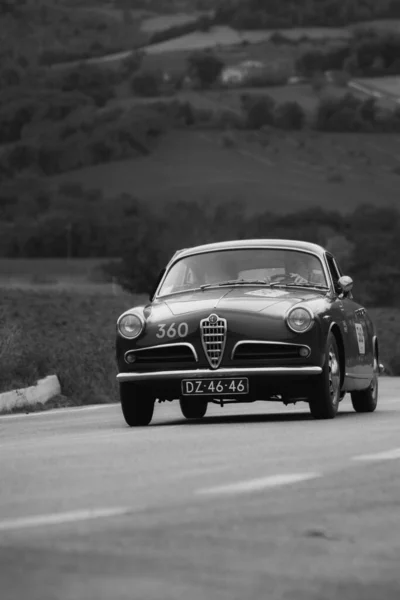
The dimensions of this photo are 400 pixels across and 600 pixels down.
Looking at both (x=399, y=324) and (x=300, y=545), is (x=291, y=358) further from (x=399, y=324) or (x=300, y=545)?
(x=399, y=324)

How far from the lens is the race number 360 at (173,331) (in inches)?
659

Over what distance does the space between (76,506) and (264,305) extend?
7765 mm

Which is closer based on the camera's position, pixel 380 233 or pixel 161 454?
pixel 161 454

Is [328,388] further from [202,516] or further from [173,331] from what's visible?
[202,516]

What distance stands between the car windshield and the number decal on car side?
1232 millimetres

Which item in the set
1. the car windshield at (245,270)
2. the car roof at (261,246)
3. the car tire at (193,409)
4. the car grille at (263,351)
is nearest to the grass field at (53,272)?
the car tire at (193,409)

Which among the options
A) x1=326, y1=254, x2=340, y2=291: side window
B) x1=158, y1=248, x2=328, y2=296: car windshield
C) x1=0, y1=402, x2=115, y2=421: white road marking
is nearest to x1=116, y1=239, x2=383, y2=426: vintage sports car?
x1=158, y1=248, x2=328, y2=296: car windshield

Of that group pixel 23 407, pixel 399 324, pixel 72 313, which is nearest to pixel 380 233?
pixel 399 324

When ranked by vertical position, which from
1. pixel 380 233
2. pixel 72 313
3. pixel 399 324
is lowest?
pixel 380 233

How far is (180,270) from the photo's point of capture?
1844 cm

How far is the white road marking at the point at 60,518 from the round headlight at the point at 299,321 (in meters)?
7.67

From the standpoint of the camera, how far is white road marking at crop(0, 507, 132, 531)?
8.55 meters

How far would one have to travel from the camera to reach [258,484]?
1034 centimetres

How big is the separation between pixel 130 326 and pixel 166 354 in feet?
1.59
